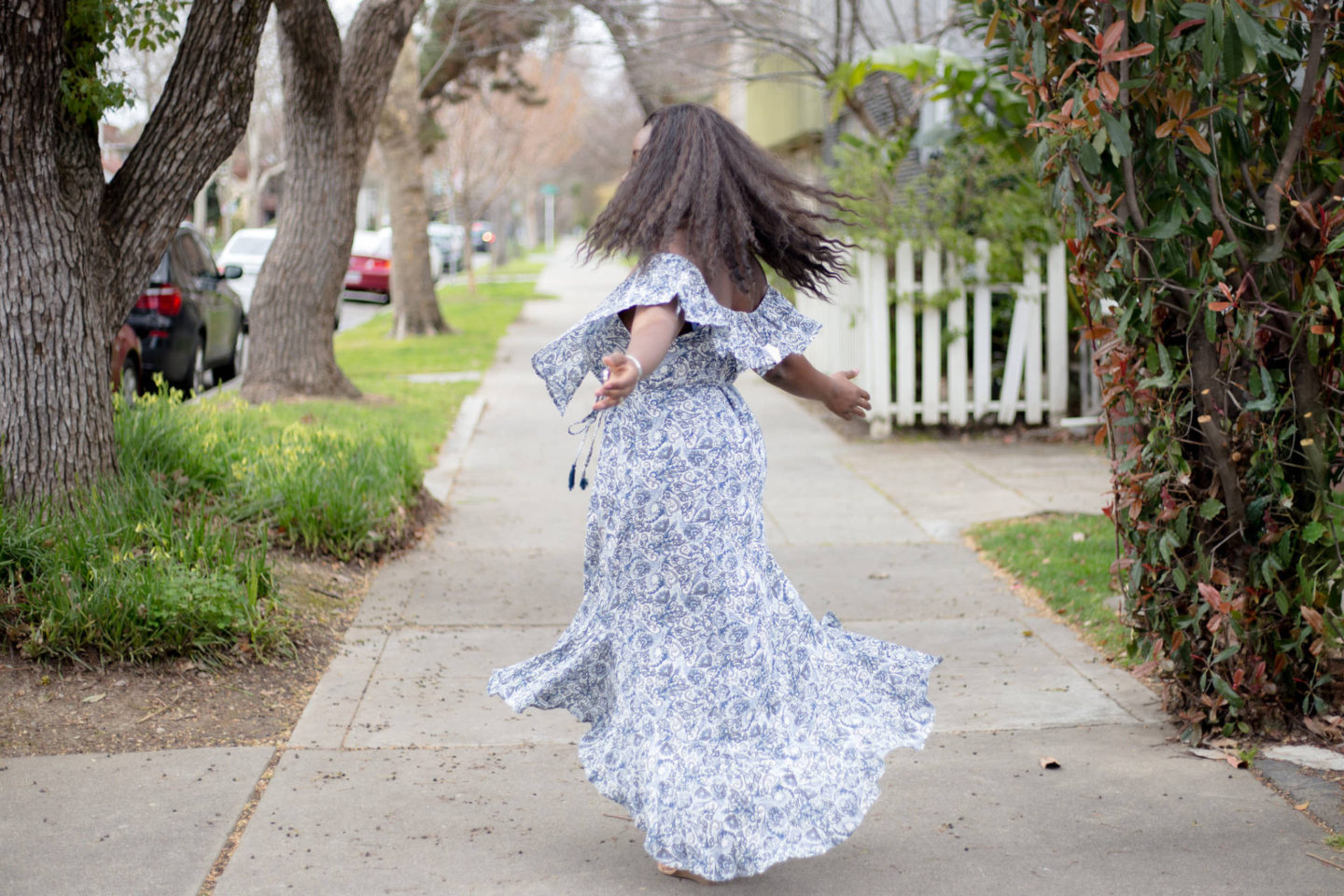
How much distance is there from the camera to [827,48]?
50.8ft

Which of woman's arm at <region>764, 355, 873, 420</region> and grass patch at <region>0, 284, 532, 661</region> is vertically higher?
woman's arm at <region>764, 355, 873, 420</region>

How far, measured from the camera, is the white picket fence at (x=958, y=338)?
31.5ft

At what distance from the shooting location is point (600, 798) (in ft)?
12.3

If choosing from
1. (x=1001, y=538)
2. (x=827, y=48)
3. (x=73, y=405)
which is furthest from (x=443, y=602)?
(x=827, y=48)

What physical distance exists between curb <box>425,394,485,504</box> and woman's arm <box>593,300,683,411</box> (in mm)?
4808

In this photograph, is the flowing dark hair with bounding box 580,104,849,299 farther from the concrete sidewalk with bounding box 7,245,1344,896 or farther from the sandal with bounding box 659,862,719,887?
the concrete sidewalk with bounding box 7,245,1344,896

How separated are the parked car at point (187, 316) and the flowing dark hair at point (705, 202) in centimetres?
780

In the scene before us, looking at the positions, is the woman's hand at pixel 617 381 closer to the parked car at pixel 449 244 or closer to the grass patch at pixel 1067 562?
the grass patch at pixel 1067 562

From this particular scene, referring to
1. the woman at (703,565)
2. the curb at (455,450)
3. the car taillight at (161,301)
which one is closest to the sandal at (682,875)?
the woman at (703,565)

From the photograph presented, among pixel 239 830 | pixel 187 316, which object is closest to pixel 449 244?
pixel 187 316

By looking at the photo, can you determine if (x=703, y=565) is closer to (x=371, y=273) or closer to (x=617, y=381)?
(x=617, y=381)

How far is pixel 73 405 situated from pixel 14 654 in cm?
107

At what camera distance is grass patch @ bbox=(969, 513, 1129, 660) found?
208 inches

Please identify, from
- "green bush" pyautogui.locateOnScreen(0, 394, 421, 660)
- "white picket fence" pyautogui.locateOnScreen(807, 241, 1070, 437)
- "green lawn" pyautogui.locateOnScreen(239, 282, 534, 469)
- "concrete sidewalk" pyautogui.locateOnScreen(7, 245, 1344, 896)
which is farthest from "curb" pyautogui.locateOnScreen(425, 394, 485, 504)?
"white picket fence" pyautogui.locateOnScreen(807, 241, 1070, 437)
